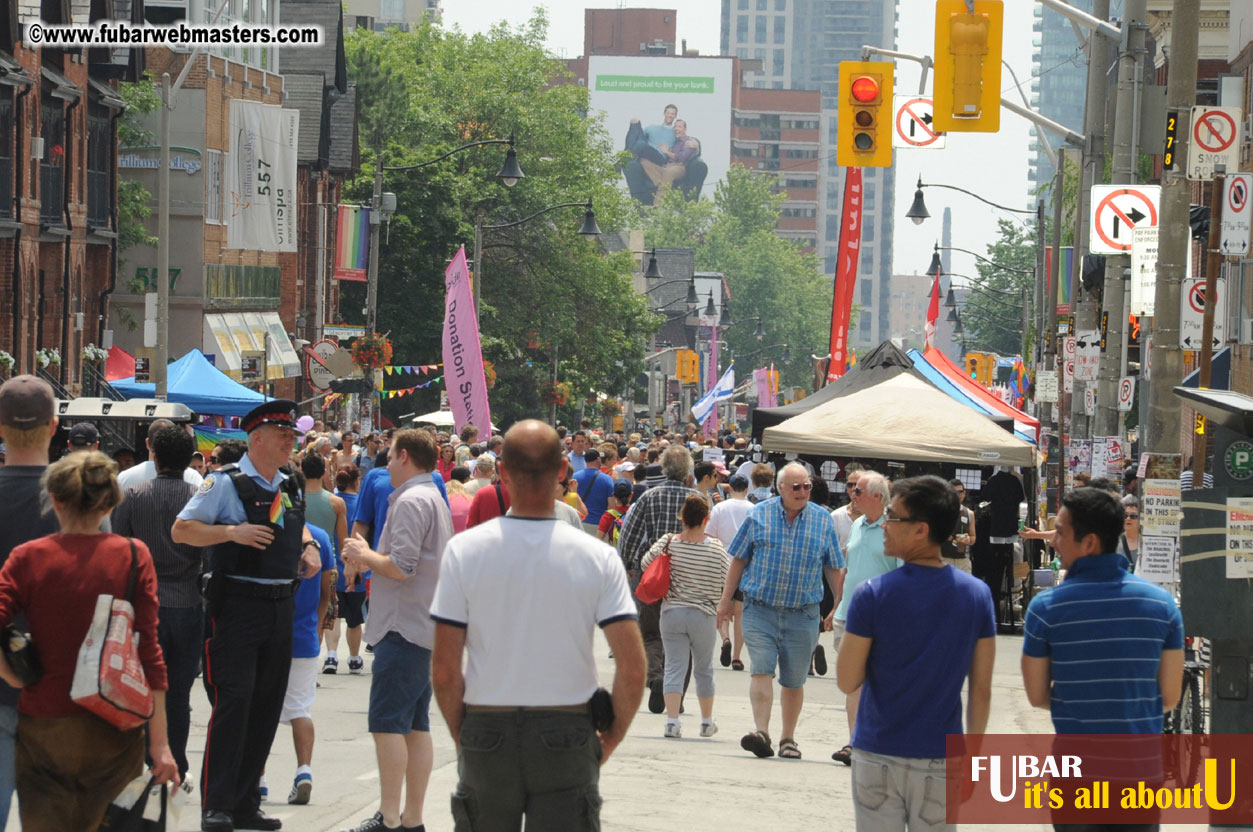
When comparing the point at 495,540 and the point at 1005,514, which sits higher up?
the point at 495,540

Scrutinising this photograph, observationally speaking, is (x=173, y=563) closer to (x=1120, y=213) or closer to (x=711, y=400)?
(x=1120, y=213)

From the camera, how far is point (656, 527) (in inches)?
538

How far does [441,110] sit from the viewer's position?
63062 millimetres

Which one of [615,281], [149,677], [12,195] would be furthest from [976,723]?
[615,281]

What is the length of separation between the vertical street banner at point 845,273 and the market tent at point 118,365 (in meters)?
16.9

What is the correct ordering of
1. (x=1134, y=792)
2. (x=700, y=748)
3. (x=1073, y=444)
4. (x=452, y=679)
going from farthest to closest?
(x=1073, y=444) < (x=700, y=748) < (x=1134, y=792) < (x=452, y=679)

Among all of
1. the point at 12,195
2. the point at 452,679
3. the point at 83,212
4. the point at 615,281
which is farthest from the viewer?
the point at 615,281

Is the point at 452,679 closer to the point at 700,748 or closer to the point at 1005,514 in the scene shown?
the point at 700,748

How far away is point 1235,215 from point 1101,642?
9.30 meters

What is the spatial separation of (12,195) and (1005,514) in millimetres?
20523

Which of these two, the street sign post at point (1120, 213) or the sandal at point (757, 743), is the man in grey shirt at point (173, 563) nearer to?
the sandal at point (757, 743)

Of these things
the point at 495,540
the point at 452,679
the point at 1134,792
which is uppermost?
the point at 495,540

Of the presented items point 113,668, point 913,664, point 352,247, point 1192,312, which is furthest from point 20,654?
point 352,247

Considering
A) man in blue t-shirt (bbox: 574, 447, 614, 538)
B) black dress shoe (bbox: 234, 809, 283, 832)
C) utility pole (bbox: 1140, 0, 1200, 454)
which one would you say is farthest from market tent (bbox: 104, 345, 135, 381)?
black dress shoe (bbox: 234, 809, 283, 832)
